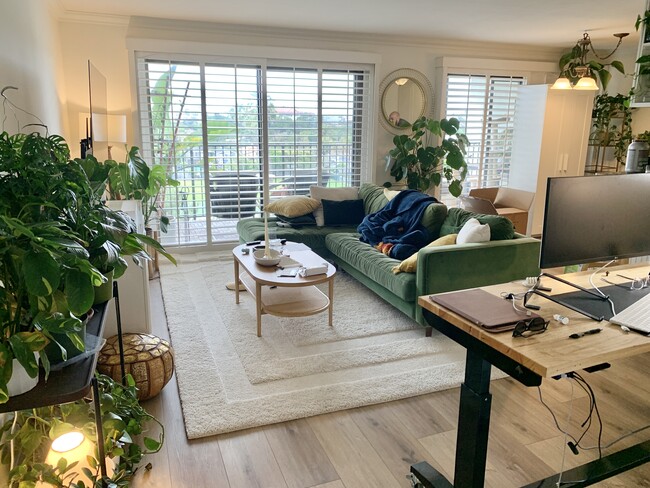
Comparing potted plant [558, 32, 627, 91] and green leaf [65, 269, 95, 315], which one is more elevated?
potted plant [558, 32, 627, 91]

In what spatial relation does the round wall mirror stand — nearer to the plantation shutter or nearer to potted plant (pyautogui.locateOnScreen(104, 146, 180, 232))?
the plantation shutter

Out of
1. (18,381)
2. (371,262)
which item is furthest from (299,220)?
(18,381)

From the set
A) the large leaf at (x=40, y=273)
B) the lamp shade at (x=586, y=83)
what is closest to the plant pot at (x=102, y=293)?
the large leaf at (x=40, y=273)

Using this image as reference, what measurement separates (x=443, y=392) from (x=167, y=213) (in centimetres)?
367

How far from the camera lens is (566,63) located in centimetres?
615

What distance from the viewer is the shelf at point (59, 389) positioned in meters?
1.18

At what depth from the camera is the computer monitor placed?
1.71 m

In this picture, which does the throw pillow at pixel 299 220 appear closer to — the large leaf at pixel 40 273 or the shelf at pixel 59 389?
the shelf at pixel 59 389

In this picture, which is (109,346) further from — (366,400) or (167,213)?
(167,213)

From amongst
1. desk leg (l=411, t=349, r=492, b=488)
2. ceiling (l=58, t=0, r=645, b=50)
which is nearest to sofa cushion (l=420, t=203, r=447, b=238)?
ceiling (l=58, t=0, r=645, b=50)

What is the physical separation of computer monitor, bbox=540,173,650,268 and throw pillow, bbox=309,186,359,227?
3.31m

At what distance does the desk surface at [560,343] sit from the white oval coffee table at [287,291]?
5.08 feet

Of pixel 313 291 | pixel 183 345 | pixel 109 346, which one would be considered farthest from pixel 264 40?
pixel 109 346

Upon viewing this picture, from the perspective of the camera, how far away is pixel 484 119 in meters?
6.32
